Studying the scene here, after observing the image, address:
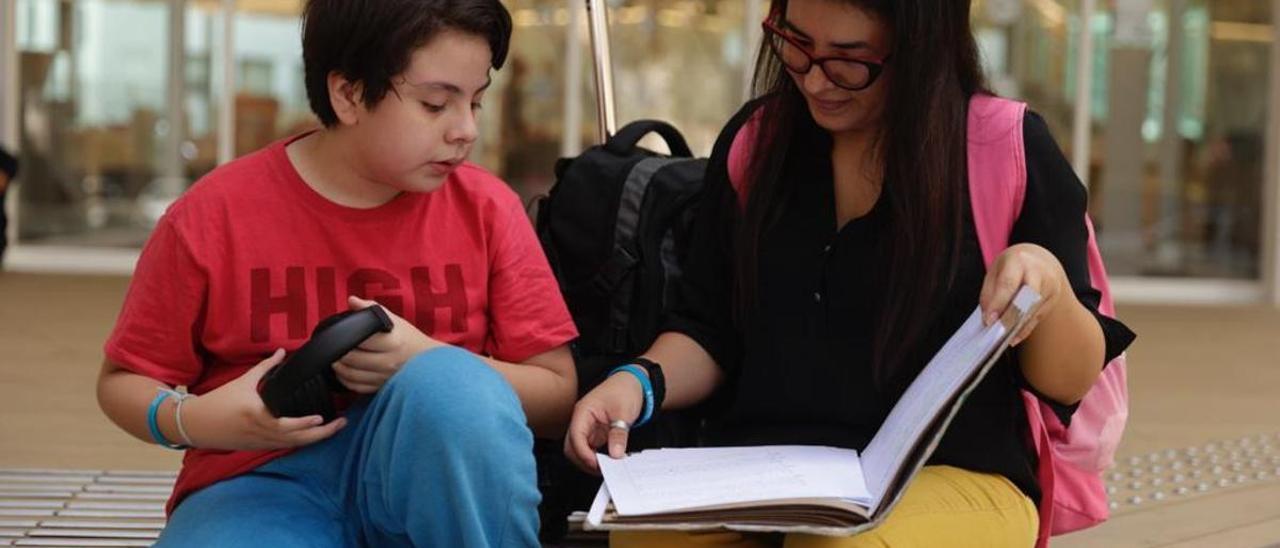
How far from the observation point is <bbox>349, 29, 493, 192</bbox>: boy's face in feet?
6.72

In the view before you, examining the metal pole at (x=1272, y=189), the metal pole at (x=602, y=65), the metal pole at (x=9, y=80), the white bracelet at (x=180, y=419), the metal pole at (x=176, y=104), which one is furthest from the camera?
the metal pole at (x=176, y=104)

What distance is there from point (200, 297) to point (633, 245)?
679 millimetres

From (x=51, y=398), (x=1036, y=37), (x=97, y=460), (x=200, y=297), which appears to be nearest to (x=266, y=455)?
(x=200, y=297)

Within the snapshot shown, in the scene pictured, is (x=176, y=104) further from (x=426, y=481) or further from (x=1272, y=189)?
(x=426, y=481)

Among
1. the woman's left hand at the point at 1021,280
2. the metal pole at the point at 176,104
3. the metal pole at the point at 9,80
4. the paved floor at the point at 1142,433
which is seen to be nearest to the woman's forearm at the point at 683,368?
the woman's left hand at the point at 1021,280

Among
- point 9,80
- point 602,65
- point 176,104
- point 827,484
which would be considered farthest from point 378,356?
point 176,104

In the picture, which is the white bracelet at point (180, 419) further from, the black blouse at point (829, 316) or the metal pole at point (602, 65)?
the metal pole at point (602, 65)

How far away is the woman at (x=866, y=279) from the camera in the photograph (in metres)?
2.02

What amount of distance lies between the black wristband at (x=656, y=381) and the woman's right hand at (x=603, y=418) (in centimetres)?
3

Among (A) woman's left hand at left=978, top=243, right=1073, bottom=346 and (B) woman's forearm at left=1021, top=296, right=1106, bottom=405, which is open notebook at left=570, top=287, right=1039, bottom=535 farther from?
(B) woman's forearm at left=1021, top=296, right=1106, bottom=405

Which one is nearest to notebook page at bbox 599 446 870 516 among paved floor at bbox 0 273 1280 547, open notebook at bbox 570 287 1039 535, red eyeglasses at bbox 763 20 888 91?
open notebook at bbox 570 287 1039 535

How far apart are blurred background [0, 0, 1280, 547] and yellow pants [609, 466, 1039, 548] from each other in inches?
260

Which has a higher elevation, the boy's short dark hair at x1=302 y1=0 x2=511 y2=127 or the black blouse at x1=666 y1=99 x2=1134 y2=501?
the boy's short dark hair at x1=302 y1=0 x2=511 y2=127

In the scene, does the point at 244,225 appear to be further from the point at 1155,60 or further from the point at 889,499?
the point at 1155,60
